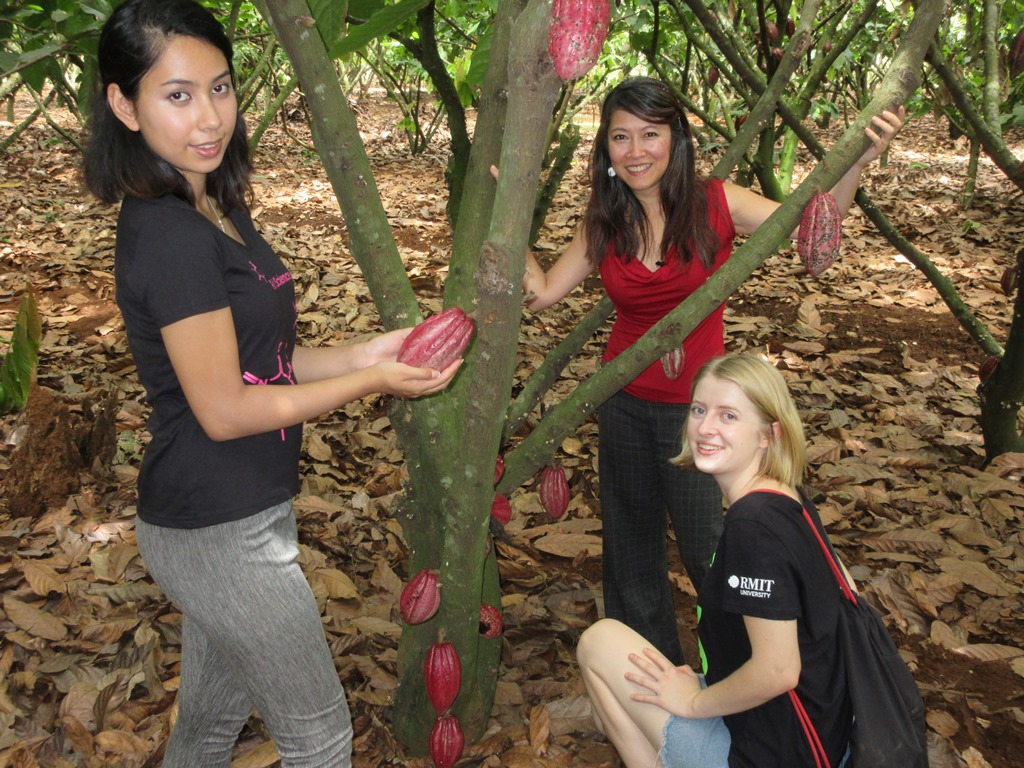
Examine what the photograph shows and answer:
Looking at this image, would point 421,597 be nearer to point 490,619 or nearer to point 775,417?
point 490,619

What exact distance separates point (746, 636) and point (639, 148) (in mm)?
1039

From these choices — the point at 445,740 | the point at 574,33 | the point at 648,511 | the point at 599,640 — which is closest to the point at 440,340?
the point at 574,33

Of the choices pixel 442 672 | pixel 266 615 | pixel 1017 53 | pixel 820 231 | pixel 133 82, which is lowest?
pixel 442 672

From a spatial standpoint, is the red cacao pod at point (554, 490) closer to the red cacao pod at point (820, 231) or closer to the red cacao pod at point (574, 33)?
the red cacao pod at point (820, 231)

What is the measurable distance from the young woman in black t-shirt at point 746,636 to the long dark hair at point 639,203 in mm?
452

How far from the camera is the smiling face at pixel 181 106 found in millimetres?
1212

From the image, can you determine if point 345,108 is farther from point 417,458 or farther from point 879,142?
point 879,142

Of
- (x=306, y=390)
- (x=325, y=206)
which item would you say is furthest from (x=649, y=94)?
(x=325, y=206)

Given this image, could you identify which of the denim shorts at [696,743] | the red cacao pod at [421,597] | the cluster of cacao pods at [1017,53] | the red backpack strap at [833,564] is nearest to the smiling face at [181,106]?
the red cacao pod at [421,597]

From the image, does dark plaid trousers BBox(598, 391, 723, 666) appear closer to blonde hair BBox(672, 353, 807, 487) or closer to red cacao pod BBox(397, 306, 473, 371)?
blonde hair BBox(672, 353, 807, 487)

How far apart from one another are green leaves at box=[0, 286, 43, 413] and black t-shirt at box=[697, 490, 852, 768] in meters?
2.32

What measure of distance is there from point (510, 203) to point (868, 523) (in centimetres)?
216

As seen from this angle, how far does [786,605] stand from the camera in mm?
1364

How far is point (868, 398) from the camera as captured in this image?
3617 mm
